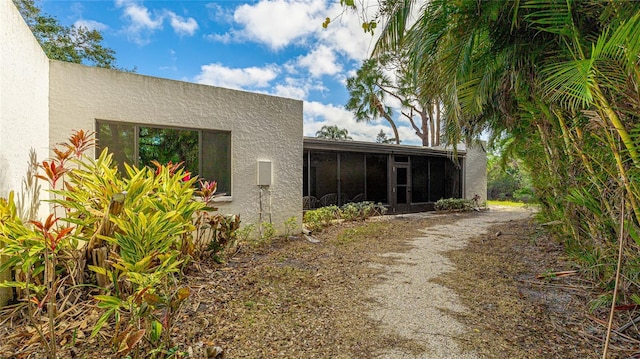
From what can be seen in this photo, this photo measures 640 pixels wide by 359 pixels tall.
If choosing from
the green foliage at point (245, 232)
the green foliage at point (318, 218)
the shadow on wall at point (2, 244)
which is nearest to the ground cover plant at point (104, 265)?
the shadow on wall at point (2, 244)

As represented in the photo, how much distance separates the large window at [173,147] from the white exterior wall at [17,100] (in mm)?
1008

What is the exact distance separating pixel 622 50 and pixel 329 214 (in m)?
7.03

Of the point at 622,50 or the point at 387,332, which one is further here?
the point at 387,332

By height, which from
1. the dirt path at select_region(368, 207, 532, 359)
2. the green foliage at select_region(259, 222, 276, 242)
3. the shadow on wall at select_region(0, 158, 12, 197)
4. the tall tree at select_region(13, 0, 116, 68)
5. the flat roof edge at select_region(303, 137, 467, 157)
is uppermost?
the tall tree at select_region(13, 0, 116, 68)

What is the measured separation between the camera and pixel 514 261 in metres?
4.96

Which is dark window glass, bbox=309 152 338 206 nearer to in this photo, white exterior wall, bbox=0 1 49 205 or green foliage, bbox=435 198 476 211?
green foliage, bbox=435 198 476 211

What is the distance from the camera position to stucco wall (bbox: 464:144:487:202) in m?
13.5

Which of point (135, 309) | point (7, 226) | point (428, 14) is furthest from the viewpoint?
point (428, 14)

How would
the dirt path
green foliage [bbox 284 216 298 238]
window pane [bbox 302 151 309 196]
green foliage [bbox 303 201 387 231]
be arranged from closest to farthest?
the dirt path < green foliage [bbox 284 216 298 238] < green foliage [bbox 303 201 387 231] < window pane [bbox 302 151 309 196]

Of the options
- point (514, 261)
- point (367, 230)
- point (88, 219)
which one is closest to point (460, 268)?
point (514, 261)

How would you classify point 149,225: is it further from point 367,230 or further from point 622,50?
point 367,230

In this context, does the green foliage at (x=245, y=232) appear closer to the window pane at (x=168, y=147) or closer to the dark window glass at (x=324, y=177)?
the window pane at (x=168, y=147)

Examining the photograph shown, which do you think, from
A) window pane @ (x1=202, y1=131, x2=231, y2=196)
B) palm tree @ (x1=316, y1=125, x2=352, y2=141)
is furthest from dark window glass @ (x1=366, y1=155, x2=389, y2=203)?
palm tree @ (x1=316, y1=125, x2=352, y2=141)

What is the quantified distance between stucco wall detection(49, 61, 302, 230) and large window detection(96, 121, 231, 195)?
149mm
